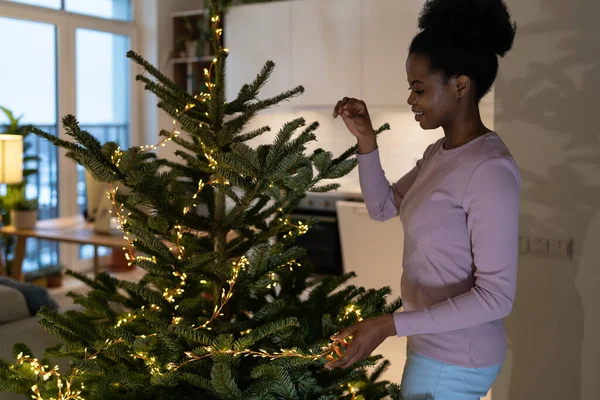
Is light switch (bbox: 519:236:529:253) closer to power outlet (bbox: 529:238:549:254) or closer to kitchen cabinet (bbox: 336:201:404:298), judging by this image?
power outlet (bbox: 529:238:549:254)

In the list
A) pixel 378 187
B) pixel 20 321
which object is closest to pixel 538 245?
pixel 378 187

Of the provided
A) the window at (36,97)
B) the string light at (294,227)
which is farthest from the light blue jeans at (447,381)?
the window at (36,97)

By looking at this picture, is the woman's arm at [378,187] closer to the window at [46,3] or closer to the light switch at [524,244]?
the light switch at [524,244]

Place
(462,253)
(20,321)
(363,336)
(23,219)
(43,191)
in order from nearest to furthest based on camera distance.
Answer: (363,336) → (462,253) → (20,321) → (23,219) → (43,191)

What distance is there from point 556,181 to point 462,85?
3.52ft

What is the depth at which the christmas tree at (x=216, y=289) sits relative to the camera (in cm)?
119

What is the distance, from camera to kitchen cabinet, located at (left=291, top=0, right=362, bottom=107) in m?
4.91

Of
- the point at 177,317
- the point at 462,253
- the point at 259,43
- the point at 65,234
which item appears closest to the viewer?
the point at 462,253

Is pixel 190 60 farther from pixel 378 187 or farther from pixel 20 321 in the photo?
pixel 378 187

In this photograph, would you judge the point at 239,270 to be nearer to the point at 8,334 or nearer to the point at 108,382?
the point at 108,382

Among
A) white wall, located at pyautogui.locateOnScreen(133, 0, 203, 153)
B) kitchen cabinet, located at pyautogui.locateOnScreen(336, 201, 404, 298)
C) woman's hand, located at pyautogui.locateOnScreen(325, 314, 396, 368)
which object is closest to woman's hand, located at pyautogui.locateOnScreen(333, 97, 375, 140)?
woman's hand, located at pyautogui.locateOnScreen(325, 314, 396, 368)

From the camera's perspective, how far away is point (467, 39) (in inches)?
48.4

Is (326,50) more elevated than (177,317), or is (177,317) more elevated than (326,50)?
(326,50)

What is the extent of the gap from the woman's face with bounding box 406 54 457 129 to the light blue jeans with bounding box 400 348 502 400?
0.47m
